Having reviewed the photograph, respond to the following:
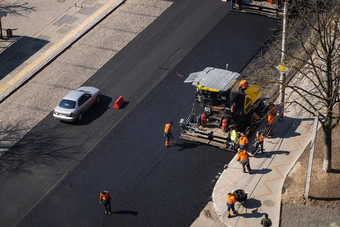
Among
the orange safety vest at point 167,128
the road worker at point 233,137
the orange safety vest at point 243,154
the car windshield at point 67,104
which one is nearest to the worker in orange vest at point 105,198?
the orange safety vest at point 167,128

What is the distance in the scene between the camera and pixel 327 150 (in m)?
29.0

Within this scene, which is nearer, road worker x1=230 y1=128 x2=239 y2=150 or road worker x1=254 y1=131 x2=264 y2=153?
road worker x1=254 y1=131 x2=264 y2=153

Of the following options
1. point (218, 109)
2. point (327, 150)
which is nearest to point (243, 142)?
point (218, 109)

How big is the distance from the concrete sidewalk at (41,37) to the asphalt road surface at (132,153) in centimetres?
485

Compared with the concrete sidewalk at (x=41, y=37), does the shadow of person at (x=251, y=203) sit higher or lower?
lower

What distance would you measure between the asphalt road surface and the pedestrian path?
35.9 inches

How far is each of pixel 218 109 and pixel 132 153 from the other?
543cm

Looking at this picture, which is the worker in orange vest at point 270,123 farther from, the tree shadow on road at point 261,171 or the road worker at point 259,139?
the tree shadow on road at point 261,171

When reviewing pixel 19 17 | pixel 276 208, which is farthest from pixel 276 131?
pixel 19 17

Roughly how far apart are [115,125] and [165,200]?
7.23 metres

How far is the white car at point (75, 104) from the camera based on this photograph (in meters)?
34.7

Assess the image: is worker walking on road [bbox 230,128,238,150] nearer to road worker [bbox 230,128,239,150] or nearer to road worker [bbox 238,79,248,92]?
road worker [bbox 230,128,239,150]

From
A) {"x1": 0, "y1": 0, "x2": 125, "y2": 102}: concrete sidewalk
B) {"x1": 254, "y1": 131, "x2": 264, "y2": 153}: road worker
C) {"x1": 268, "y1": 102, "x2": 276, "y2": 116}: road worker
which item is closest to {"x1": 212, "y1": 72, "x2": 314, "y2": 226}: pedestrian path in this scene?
{"x1": 254, "y1": 131, "x2": 264, "y2": 153}: road worker

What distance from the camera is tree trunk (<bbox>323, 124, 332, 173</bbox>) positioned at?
28.5m
